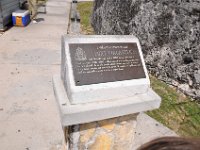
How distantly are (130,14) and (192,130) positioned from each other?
436 cm

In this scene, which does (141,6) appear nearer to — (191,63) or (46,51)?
(191,63)

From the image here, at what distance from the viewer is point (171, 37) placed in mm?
6766

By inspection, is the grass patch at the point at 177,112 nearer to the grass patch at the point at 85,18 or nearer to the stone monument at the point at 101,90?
the stone monument at the point at 101,90

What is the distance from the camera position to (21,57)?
841cm

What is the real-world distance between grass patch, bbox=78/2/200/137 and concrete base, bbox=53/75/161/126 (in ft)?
6.13

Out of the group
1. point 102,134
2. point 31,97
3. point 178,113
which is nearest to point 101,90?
point 102,134

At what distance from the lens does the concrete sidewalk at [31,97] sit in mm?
4801

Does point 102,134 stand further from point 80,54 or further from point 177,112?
point 177,112

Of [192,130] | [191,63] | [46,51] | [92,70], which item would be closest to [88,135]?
[92,70]

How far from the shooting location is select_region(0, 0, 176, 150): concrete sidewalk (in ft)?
15.8

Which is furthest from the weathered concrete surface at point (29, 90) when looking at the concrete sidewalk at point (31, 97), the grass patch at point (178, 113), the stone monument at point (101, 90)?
the grass patch at point (178, 113)

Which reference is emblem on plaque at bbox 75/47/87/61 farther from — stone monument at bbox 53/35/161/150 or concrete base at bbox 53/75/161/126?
concrete base at bbox 53/75/161/126

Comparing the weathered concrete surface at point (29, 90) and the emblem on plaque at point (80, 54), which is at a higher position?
the emblem on plaque at point (80, 54)

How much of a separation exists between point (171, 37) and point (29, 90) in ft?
12.8
